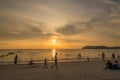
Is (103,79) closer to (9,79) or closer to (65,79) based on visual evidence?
(65,79)

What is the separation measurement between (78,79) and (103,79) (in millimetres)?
2391

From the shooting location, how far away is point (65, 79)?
16906 millimetres

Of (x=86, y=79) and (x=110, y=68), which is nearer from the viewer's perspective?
(x=86, y=79)

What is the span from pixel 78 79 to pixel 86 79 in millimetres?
776

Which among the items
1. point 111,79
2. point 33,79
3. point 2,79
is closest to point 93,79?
point 111,79

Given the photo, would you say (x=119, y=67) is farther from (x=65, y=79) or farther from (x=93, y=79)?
(x=65, y=79)

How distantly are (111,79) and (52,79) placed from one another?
18.7 ft

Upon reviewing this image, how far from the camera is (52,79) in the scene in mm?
16984

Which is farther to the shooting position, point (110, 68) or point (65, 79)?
point (110, 68)

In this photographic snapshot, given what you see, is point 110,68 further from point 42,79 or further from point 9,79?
point 9,79

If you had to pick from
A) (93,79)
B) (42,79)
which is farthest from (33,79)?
(93,79)

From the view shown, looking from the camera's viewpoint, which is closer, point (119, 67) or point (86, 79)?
point (86, 79)

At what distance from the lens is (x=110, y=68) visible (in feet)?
79.6

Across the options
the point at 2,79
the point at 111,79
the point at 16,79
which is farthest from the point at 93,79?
the point at 2,79
